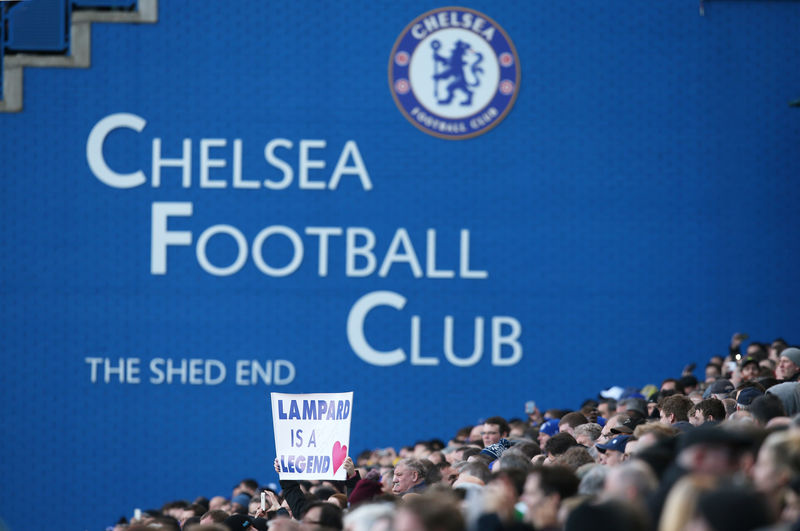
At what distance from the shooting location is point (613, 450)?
7.38 metres

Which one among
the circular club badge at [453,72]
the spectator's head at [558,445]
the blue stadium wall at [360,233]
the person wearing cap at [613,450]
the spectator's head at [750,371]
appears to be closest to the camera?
the person wearing cap at [613,450]

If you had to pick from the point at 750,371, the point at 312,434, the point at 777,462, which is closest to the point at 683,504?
the point at 777,462

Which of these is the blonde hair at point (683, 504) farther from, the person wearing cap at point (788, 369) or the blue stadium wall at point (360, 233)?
the blue stadium wall at point (360, 233)

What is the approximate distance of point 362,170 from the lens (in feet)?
57.6

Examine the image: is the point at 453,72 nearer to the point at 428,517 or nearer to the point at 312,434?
the point at 312,434

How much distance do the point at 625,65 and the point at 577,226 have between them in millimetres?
2440

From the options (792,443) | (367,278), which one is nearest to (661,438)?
(792,443)

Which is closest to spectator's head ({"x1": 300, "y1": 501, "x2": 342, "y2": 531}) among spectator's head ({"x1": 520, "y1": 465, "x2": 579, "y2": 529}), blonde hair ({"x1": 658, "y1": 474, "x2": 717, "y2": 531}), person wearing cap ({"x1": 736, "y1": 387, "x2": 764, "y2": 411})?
spectator's head ({"x1": 520, "y1": 465, "x2": 579, "y2": 529})

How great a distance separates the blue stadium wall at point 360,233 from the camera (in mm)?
17453

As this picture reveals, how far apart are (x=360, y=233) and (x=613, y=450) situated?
413 inches

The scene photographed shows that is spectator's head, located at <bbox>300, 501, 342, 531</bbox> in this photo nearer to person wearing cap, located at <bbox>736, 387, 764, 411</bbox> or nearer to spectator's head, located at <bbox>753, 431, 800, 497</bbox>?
spectator's head, located at <bbox>753, 431, 800, 497</bbox>

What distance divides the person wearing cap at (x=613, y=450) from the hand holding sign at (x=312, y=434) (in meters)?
2.19


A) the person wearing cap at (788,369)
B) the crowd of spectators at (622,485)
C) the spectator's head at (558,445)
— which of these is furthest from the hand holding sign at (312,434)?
the person wearing cap at (788,369)

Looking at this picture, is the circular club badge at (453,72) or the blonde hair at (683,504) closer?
the blonde hair at (683,504)
